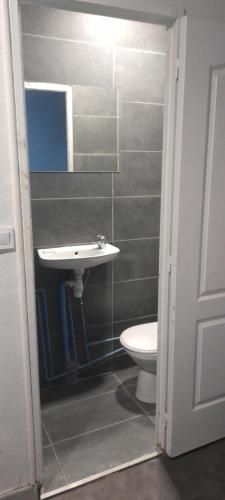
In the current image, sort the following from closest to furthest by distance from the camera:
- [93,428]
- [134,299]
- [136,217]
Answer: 1. [93,428]
2. [136,217]
3. [134,299]

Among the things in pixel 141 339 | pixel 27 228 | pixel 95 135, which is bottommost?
pixel 141 339

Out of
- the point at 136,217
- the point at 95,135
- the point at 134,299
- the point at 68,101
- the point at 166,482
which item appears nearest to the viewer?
the point at 166,482

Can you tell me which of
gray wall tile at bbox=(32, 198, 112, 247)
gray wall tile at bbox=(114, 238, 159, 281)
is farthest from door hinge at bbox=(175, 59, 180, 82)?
gray wall tile at bbox=(114, 238, 159, 281)

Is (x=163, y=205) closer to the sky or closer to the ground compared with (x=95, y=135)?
closer to the ground

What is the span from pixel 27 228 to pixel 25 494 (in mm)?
1193

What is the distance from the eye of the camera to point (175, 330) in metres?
1.78

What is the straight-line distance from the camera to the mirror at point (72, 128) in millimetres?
2262

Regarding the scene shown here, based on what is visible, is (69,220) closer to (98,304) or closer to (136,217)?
(136,217)

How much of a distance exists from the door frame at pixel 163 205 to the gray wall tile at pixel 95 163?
844 mm

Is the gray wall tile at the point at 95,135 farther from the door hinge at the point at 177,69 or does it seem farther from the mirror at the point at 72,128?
the door hinge at the point at 177,69

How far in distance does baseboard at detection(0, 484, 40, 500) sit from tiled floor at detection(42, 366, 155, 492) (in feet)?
0.21

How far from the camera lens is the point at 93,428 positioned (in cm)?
221

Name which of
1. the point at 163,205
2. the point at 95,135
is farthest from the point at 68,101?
the point at 163,205

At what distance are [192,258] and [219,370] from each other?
0.65 metres
